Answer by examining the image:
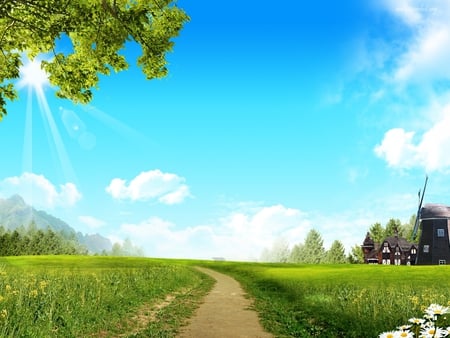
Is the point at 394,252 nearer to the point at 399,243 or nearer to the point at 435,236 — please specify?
the point at 399,243

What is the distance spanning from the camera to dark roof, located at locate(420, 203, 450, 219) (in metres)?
84.1

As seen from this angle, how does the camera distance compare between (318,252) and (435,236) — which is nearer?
(435,236)

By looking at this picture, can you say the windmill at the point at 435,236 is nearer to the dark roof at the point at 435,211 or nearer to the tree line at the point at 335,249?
the dark roof at the point at 435,211

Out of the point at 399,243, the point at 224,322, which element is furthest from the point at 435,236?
the point at 224,322

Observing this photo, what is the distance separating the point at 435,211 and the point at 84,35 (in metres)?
82.8

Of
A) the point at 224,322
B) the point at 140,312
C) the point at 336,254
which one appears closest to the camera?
the point at 224,322

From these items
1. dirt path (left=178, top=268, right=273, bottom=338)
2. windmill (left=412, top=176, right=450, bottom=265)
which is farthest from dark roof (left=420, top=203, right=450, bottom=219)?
dirt path (left=178, top=268, right=273, bottom=338)

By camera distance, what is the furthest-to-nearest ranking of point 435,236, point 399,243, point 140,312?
1. point 399,243
2. point 435,236
3. point 140,312

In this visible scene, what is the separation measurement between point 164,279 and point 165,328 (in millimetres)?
14696

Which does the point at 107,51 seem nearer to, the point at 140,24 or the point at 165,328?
the point at 140,24

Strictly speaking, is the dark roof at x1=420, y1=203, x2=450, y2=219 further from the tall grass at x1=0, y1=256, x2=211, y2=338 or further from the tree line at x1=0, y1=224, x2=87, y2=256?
the tree line at x1=0, y1=224, x2=87, y2=256

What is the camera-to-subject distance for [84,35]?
58.4 feet

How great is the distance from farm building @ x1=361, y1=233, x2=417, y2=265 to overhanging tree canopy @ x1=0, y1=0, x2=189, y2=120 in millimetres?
105565

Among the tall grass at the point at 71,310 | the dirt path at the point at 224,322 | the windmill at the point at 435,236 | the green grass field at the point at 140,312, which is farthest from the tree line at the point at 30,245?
the dirt path at the point at 224,322
